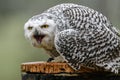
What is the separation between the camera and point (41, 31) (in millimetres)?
4152

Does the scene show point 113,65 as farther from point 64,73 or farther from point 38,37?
point 38,37

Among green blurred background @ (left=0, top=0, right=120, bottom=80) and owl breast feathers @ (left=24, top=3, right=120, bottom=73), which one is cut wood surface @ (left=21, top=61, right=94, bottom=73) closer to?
owl breast feathers @ (left=24, top=3, right=120, bottom=73)

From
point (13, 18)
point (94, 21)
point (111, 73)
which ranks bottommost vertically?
point (111, 73)

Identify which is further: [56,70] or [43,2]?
[43,2]

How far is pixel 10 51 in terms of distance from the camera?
8.93 m

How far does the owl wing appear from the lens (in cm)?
415

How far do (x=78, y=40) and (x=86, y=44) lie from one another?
0.05 metres

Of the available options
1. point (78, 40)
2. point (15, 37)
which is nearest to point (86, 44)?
point (78, 40)

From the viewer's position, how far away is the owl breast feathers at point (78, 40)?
4.15m

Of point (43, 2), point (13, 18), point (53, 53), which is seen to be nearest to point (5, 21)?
point (13, 18)

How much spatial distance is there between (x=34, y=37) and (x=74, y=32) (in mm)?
228

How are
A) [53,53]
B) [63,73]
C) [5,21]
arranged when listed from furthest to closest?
[5,21] → [53,53] → [63,73]

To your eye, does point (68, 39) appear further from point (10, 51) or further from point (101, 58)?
point (10, 51)

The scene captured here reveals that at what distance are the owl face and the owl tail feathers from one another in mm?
327
